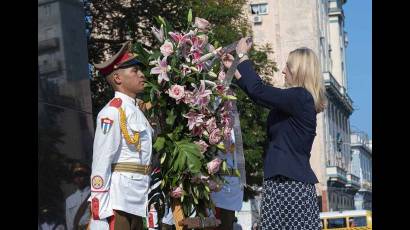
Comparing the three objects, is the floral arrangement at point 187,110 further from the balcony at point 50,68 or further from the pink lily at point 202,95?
the balcony at point 50,68

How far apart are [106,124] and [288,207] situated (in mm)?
1334

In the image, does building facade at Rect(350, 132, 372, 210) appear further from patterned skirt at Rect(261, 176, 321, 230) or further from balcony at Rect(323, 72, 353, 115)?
patterned skirt at Rect(261, 176, 321, 230)

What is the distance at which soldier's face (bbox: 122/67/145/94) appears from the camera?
6270 millimetres

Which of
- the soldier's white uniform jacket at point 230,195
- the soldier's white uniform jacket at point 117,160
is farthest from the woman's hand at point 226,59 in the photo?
the soldier's white uniform jacket at point 230,195

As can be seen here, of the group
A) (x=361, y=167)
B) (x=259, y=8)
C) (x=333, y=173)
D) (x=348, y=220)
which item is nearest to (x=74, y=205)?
(x=348, y=220)

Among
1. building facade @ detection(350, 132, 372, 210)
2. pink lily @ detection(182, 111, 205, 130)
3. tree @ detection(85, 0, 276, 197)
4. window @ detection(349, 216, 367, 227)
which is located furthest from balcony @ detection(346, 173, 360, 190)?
pink lily @ detection(182, 111, 205, 130)

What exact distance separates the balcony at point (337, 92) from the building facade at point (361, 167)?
42.3 feet

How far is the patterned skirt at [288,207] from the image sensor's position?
5.56 metres

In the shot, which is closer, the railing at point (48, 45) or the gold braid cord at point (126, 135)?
the gold braid cord at point (126, 135)

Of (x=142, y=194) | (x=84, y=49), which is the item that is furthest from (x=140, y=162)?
(x=84, y=49)

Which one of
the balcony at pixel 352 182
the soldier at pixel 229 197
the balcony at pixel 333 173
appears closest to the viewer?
the soldier at pixel 229 197

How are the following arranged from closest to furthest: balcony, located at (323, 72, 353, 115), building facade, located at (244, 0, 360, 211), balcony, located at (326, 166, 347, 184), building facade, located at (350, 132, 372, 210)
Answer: building facade, located at (244, 0, 360, 211), balcony, located at (326, 166, 347, 184), balcony, located at (323, 72, 353, 115), building facade, located at (350, 132, 372, 210)

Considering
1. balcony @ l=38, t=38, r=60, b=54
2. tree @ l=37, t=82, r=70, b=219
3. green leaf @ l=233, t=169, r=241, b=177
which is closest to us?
green leaf @ l=233, t=169, r=241, b=177
